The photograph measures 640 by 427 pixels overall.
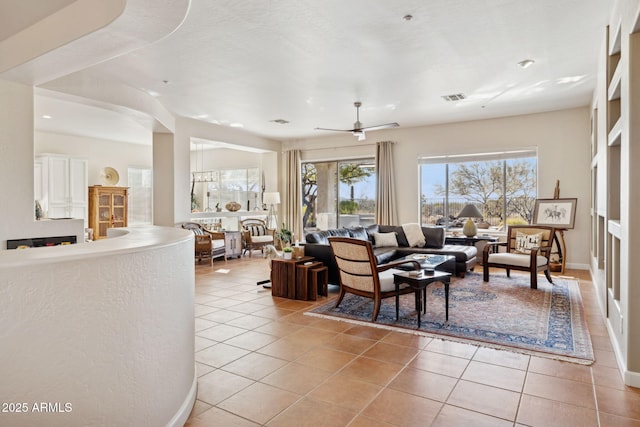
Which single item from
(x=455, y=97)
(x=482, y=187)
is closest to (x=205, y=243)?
(x=455, y=97)

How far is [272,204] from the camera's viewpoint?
10273 millimetres

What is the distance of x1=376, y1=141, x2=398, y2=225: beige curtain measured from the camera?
8750 mm

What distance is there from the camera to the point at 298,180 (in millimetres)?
10125

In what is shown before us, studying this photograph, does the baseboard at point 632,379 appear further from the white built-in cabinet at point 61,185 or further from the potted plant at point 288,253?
the white built-in cabinet at point 61,185

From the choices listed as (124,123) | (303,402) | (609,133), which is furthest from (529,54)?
(124,123)

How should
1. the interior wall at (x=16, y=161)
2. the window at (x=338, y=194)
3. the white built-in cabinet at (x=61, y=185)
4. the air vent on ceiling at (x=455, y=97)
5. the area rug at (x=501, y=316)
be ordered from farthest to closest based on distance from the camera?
the window at (x=338, y=194) < the white built-in cabinet at (x=61, y=185) < the air vent on ceiling at (x=455, y=97) < the interior wall at (x=16, y=161) < the area rug at (x=501, y=316)

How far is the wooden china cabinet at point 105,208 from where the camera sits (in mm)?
9516

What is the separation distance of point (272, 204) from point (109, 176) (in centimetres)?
426

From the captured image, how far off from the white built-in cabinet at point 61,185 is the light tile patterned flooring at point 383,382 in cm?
687

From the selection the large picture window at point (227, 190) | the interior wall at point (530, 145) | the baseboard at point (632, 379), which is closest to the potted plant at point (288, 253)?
the baseboard at point (632, 379)

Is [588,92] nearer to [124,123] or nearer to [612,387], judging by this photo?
[612,387]

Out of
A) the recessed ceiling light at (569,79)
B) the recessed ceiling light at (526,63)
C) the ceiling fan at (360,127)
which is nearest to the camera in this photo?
the recessed ceiling light at (526,63)

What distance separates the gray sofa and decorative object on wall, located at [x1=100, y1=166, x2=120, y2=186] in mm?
6423

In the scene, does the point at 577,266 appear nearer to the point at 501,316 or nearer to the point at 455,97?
the point at 455,97
